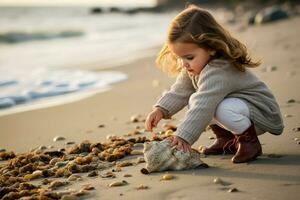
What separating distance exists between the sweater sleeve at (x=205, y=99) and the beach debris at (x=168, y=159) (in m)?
0.10

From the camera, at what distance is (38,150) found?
14.9 ft

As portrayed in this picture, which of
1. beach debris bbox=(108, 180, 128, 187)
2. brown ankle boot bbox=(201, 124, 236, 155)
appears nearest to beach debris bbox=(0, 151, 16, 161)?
beach debris bbox=(108, 180, 128, 187)

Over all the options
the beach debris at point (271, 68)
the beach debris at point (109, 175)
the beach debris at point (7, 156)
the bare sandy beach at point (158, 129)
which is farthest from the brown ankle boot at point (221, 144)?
the beach debris at point (271, 68)

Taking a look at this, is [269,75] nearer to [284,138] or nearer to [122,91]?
[122,91]

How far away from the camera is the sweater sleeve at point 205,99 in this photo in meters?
3.47

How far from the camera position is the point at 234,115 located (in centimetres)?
352

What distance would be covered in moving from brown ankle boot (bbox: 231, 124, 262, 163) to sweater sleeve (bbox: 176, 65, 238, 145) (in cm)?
25

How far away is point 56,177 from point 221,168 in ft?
3.48

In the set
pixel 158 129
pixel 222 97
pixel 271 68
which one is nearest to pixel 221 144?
pixel 222 97

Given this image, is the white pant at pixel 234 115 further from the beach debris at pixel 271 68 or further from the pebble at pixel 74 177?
the beach debris at pixel 271 68

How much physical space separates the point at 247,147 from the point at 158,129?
4.83 feet

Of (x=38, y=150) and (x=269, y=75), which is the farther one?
(x=269, y=75)

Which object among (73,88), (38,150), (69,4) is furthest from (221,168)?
(69,4)

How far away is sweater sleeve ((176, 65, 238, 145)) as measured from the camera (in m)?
3.47
